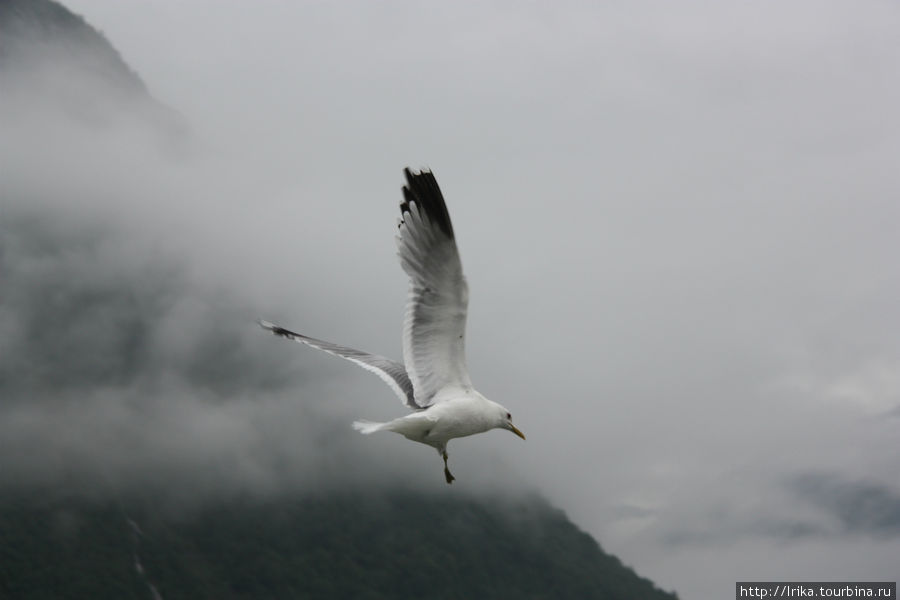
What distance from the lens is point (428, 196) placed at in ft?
49.9

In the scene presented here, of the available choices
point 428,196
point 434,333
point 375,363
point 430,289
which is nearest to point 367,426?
point 434,333

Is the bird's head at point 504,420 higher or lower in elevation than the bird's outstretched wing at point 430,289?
lower

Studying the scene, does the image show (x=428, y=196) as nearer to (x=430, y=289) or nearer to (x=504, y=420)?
(x=430, y=289)

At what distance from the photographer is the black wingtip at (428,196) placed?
597 inches

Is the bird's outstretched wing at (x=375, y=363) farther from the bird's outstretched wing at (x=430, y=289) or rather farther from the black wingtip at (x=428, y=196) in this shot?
the black wingtip at (x=428, y=196)

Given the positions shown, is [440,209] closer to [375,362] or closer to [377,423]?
[377,423]

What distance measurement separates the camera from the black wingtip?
49.7 ft

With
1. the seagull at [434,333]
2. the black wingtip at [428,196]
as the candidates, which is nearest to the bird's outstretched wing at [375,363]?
the seagull at [434,333]

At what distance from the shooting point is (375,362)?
18.9m

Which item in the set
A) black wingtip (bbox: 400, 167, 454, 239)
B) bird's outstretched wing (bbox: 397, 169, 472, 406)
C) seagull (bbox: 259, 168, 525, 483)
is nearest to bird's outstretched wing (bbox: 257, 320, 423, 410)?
seagull (bbox: 259, 168, 525, 483)

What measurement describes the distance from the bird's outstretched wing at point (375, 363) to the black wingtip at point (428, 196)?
10.4ft

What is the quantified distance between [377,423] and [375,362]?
4.14m

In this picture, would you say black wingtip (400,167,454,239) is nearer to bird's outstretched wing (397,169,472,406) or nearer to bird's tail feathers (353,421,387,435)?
bird's outstretched wing (397,169,472,406)

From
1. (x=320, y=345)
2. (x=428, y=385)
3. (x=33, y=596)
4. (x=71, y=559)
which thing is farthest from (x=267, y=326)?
(x=71, y=559)
